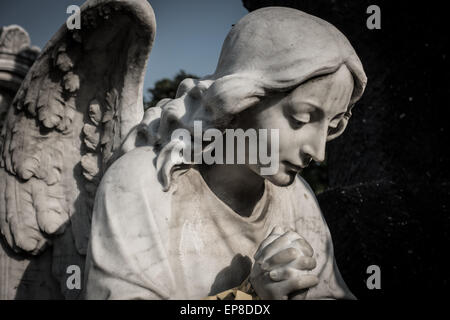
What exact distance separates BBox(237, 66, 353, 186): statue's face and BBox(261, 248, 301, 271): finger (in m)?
0.27

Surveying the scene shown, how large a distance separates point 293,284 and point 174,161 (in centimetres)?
58

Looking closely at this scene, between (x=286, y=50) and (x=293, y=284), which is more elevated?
(x=286, y=50)

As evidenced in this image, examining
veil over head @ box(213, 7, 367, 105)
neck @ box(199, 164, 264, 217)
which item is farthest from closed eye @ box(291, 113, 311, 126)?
neck @ box(199, 164, 264, 217)

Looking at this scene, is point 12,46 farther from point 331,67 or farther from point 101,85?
point 331,67

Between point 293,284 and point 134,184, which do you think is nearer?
point 293,284

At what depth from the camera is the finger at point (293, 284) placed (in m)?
1.84

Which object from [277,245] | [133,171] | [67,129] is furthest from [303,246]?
[67,129]

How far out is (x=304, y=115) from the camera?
1.93m

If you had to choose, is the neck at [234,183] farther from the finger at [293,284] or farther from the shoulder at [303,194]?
the finger at [293,284]

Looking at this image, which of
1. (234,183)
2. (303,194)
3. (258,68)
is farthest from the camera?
(303,194)

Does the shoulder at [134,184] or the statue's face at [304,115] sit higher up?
the statue's face at [304,115]

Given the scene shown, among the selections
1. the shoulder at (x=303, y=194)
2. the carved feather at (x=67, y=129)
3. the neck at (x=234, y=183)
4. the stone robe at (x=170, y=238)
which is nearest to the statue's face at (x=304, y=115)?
the neck at (x=234, y=183)

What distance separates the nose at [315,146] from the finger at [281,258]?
33 centimetres

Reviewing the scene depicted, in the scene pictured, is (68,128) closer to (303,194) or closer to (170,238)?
(170,238)
